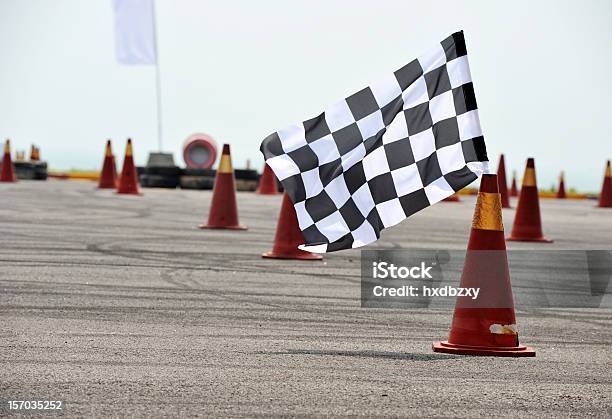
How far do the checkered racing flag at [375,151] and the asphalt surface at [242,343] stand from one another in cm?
60

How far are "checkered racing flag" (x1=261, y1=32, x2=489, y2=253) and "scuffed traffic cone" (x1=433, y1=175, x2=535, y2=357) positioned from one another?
50 centimetres

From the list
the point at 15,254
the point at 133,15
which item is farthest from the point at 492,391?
the point at 133,15

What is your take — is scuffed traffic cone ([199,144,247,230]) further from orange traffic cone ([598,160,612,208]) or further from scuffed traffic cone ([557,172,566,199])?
scuffed traffic cone ([557,172,566,199])

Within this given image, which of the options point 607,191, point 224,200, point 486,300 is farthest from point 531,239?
point 607,191

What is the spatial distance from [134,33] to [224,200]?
1398cm

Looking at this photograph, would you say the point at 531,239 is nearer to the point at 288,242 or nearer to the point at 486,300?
the point at 288,242

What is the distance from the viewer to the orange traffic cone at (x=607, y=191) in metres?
24.7

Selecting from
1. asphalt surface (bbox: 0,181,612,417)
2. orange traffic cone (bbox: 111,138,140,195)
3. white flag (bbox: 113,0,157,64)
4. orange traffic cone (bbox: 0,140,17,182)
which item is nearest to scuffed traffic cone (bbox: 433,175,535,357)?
asphalt surface (bbox: 0,181,612,417)

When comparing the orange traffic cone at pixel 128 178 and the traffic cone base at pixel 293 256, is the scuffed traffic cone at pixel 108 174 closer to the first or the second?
the orange traffic cone at pixel 128 178

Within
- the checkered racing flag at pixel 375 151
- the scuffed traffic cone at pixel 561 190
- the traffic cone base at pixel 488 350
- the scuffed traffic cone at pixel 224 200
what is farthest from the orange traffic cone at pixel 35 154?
the traffic cone base at pixel 488 350

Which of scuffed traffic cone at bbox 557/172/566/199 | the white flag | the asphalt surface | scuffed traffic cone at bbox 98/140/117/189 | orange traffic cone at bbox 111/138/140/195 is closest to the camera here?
the asphalt surface

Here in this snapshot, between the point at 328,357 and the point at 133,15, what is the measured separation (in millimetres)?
21956

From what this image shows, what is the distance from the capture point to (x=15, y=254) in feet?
32.9

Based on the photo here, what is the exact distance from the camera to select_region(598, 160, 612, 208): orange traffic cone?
2465 cm
